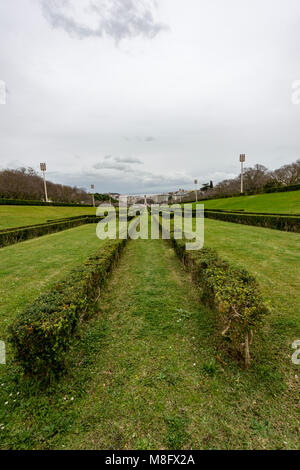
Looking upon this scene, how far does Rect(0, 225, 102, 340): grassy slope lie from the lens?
4676 mm

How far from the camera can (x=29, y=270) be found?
6879mm

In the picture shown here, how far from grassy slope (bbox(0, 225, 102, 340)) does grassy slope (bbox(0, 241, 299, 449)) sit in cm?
189

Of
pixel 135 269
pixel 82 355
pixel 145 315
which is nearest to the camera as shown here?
pixel 82 355

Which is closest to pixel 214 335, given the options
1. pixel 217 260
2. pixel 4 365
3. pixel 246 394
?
pixel 246 394

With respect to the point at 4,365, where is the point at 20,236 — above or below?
above

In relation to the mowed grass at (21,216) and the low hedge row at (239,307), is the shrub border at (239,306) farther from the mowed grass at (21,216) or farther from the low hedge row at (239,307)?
the mowed grass at (21,216)

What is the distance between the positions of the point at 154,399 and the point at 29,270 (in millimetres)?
6332

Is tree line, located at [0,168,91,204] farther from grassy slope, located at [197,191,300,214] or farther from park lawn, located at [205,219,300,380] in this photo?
park lawn, located at [205,219,300,380]

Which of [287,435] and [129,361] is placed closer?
[287,435]

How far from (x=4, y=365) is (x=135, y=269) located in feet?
14.7

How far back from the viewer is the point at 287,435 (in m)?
1.94

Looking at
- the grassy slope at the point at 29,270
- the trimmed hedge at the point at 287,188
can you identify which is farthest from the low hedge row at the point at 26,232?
the trimmed hedge at the point at 287,188

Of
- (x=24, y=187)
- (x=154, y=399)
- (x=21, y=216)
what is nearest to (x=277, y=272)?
(x=154, y=399)

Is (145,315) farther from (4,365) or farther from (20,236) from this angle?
(20,236)
